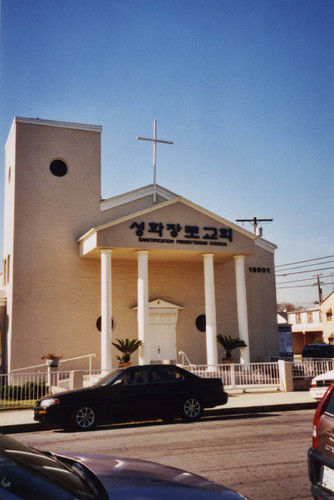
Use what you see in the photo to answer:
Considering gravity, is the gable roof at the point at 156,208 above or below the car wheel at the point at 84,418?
above

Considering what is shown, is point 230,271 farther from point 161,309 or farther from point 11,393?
point 11,393

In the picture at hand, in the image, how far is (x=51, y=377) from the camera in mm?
17609

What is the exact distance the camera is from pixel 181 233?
22.5 metres

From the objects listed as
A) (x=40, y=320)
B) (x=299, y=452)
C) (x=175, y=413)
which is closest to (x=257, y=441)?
(x=299, y=452)

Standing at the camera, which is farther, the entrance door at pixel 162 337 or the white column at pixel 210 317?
the entrance door at pixel 162 337

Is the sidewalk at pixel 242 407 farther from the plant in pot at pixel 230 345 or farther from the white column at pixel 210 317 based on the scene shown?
the plant in pot at pixel 230 345

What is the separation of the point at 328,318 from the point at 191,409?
152ft

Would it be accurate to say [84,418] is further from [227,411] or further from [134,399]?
[227,411]

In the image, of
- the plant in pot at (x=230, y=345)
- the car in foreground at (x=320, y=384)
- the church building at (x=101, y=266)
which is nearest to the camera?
the car in foreground at (x=320, y=384)

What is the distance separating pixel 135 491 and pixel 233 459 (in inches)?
203

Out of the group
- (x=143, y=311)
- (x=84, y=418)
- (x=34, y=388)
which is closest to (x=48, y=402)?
(x=84, y=418)

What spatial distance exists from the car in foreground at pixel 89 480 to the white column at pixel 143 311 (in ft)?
57.6

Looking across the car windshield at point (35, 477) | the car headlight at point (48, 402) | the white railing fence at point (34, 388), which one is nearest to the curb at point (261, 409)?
the car headlight at point (48, 402)

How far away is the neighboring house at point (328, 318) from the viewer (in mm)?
54234
